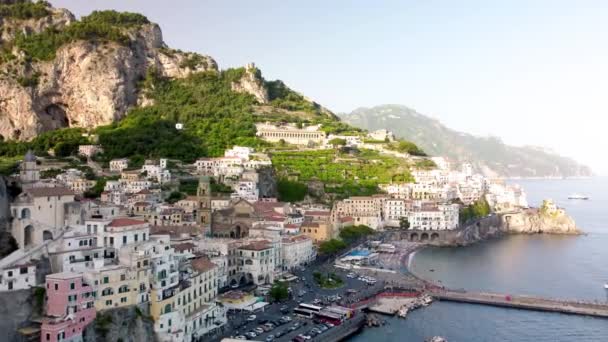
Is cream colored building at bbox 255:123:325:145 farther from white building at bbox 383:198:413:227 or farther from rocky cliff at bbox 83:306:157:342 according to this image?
rocky cliff at bbox 83:306:157:342

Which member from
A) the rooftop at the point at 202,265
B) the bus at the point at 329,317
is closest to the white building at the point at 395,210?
the bus at the point at 329,317

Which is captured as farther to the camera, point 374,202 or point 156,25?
point 156,25

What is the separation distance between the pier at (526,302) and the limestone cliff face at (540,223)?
40.9 metres

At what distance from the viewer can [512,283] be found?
50.8m

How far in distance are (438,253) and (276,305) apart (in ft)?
100

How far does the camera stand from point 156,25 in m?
108

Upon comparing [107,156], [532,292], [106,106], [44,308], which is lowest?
[532,292]

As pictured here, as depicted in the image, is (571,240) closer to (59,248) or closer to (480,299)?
(480,299)

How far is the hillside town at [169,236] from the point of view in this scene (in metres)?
28.4

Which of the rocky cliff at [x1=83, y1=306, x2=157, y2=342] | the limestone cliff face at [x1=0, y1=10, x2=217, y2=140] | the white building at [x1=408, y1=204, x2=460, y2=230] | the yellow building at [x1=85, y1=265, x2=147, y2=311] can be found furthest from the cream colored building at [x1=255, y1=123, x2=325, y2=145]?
the rocky cliff at [x1=83, y1=306, x2=157, y2=342]

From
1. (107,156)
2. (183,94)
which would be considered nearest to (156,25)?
(183,94)

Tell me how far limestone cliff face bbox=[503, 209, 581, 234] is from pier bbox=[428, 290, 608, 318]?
134 ft

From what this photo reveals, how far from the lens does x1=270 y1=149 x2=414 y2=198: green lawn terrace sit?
75.1 metres

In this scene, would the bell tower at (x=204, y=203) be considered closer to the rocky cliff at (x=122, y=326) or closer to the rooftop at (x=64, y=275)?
the rocky cliff at (x=122, y=326)
